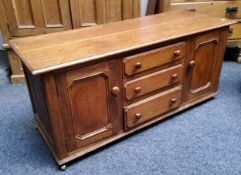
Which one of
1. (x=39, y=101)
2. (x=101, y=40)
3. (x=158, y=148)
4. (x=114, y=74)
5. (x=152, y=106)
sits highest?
(x=101, y=40)

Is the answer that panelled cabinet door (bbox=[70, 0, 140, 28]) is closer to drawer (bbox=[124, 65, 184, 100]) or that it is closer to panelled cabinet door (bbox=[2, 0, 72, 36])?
panelled cabinet door (bbox=[2, 0, 72, 36])

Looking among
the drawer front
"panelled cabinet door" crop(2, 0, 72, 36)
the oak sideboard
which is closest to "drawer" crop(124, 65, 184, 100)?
the oak sideboard

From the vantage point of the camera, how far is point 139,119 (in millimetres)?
1636

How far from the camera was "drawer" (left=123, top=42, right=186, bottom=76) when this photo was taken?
4.72ft

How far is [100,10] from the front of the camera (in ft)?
7.14

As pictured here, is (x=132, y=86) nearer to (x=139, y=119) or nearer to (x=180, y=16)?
(x=139, y=119)

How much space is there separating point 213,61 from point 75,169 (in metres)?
1.18

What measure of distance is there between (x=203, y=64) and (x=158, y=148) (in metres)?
0.67

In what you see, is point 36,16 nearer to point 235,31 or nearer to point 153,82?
point 153,82

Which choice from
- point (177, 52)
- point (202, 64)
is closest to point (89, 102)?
point (177, 52)

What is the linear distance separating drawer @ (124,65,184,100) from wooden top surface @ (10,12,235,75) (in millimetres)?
214

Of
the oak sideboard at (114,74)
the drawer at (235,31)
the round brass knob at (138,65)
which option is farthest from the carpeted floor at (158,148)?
the drawer at (235,31)

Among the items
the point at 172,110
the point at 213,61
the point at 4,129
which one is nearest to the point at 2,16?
the point at 4,129

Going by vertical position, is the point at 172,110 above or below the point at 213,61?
below
